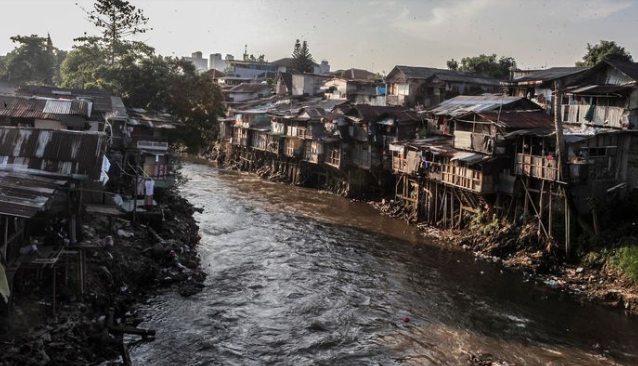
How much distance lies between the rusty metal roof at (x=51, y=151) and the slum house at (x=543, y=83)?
28.1 meters

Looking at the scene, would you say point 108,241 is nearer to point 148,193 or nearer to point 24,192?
point 24,192

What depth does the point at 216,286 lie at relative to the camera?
22125 millimetres

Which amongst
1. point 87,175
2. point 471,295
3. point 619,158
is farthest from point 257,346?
point 619,158

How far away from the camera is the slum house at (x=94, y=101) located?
85.8 feet

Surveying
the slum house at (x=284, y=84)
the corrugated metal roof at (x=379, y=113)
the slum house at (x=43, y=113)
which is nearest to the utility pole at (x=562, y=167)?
the corrugated metal roof at (x=379, y=113)

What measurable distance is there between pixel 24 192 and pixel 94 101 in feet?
50.8

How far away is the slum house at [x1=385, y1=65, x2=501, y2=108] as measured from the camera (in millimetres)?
48562

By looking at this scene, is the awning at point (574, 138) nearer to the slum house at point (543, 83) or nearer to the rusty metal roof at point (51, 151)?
the slum house at point (543, 83)

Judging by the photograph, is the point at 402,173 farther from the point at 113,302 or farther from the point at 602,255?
the point at 113,302

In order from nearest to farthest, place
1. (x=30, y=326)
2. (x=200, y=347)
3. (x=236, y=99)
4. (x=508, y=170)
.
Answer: (x=30, y=326) < (x=200, y=347) < (x=508, y=170) < (x=236, y=99)

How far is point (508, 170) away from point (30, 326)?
80.6 feet

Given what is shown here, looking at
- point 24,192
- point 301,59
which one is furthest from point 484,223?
point 301,59

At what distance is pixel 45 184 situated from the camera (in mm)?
16500

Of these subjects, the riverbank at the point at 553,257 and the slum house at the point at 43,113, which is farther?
the slum house at the point at 43,113
